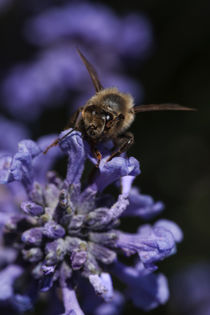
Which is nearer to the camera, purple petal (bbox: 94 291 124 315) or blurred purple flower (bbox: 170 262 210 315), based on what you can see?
purple petal (bbox: 94 291 124 315)

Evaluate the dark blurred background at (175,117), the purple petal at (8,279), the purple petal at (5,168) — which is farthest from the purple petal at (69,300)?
the dark blurred background at (175,117)

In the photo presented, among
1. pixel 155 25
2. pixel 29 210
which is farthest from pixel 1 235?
pixel 155 25

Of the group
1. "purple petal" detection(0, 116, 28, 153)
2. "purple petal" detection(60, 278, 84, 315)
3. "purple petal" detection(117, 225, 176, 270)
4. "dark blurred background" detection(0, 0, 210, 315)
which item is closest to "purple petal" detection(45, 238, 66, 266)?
"purple petal" detection(60, 278, 84, 315)

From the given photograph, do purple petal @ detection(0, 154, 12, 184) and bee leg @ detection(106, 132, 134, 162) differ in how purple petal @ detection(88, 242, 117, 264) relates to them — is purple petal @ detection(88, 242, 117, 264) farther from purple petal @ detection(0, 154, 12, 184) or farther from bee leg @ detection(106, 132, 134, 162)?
purple petal @ detection(0, 154, 12, 184)

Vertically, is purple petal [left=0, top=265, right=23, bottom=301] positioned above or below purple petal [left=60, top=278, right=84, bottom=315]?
above

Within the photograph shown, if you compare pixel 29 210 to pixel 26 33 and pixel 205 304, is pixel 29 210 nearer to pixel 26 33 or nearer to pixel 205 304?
Answer: pixel 205 304

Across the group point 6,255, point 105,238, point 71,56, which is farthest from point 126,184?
point 71,56

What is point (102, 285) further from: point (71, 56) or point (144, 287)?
point (71, 56)
